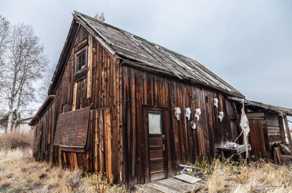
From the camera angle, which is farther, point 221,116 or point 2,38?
point 2,38

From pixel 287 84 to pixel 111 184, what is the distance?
4605 cm

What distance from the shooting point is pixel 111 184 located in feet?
18.4

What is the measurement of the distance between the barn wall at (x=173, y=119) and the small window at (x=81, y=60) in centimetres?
307

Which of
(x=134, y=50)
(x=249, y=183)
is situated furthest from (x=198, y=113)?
(x=134, y=50)

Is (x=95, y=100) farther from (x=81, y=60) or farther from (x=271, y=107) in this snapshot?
(x=271, y=107)

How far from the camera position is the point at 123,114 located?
19.1 feet

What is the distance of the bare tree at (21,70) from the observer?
18578 millimetres

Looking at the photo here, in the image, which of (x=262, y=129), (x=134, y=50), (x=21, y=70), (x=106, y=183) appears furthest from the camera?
(x=21, y=70)

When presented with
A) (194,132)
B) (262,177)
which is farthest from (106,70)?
(262,177)

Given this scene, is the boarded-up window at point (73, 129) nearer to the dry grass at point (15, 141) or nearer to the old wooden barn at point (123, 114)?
the old wooden barn at point (123, 114)

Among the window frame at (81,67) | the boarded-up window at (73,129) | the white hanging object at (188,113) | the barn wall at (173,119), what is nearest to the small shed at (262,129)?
the barn wall at (173,119)

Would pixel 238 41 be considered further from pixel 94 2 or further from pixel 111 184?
pixel 111 184

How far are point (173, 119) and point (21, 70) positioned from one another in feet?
59.9

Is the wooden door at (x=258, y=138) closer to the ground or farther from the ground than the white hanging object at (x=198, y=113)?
closer to the ground
